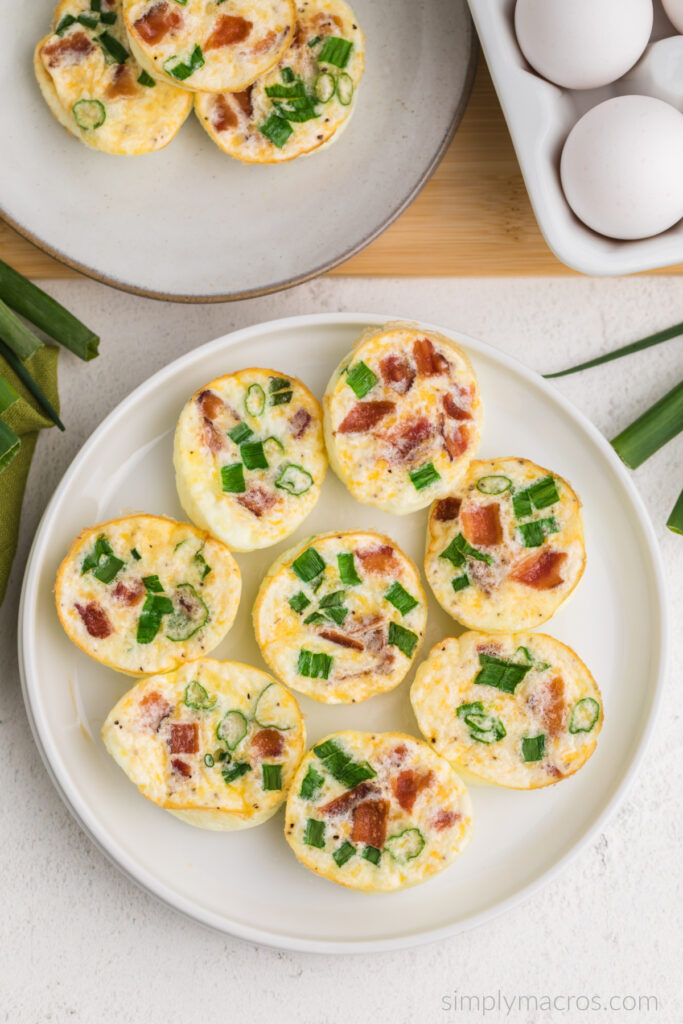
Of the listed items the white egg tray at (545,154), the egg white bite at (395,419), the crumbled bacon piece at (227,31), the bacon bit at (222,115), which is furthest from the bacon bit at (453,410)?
the crumbled bacon piece at (227,31)

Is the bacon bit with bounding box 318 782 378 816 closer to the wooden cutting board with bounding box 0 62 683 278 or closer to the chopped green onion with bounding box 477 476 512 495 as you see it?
the chopped green onion with bounding box 477 476 512 495

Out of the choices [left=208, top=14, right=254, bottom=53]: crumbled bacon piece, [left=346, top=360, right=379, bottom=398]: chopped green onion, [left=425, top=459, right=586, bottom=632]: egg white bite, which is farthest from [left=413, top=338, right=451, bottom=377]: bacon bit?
[left=208, top=14, right=254, bottom=53]: crumbled bacon piece

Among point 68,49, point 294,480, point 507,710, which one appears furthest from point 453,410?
point 68,49

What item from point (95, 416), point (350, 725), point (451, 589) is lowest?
point (350, 725)

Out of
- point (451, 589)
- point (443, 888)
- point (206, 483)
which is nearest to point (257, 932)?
point (443, 888)

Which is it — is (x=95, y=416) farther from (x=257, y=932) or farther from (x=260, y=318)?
(x=257, y=932)

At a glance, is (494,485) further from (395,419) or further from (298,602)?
(298,602)

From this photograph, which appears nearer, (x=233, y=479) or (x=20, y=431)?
(x=233, y=479)
